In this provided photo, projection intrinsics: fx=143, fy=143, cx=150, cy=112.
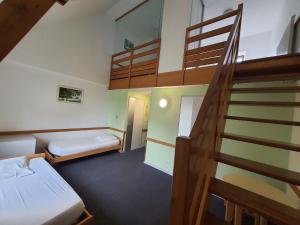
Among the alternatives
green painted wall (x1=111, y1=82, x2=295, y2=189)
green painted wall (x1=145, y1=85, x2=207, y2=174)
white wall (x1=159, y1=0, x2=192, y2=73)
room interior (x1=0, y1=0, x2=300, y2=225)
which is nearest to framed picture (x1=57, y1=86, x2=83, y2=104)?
room interior (x1=0, y1=0, x2=300, y2=225)

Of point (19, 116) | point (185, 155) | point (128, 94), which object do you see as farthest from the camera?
point (128, 94)

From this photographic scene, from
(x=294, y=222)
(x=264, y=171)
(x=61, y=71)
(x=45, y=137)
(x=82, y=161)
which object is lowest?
(x=82, y=161)

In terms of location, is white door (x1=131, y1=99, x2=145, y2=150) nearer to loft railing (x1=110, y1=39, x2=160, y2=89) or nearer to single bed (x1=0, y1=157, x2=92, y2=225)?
loft railing (x1=110, y1=39, x2=160, y2=89)

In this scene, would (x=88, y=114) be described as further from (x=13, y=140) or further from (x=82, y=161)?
(x=13, y=140)

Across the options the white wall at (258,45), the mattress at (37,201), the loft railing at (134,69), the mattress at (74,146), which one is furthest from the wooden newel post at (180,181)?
the white wall at (258,45)

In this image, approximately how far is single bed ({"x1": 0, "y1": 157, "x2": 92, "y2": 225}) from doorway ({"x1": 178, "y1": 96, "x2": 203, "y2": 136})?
7.79ft

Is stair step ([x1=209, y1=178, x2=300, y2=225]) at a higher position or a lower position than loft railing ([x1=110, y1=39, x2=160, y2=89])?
lower

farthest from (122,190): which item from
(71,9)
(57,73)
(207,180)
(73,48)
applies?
(71,9)

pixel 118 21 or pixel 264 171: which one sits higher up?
pixel 118 21

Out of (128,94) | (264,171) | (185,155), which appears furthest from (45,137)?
(264,171)

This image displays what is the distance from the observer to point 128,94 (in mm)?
4812

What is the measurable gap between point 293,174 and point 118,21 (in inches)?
231

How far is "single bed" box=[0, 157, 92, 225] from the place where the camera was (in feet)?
4.57

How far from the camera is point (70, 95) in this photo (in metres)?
4.13
